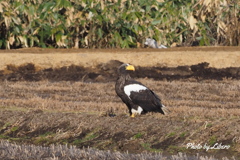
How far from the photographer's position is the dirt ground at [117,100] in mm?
11594

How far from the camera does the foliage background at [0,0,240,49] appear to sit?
1111 inches

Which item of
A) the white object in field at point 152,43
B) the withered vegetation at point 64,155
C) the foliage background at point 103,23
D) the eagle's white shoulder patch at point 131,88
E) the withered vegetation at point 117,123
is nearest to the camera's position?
the withered vegetation at point 64,155

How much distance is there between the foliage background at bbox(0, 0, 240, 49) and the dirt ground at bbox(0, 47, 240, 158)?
1304 millimetres

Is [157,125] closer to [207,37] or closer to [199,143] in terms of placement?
[199,143]

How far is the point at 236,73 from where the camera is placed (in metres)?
22.5

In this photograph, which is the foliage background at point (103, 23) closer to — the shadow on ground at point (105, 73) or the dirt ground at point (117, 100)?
the dirt ground at point (117, 100)

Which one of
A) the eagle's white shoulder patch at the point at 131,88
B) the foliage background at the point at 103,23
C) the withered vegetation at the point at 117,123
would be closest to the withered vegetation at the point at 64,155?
the withered vegetation at the point at 117,123

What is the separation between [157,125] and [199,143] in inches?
52.5

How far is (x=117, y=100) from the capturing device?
17406 mm

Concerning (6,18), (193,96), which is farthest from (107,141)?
(6,18)

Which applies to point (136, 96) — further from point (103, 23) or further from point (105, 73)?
point (103, 23)

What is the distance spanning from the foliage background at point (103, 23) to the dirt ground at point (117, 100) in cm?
130

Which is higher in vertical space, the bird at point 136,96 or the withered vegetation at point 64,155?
the withered vegetation at point 64,155

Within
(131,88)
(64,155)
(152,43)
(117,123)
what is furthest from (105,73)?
(64,155)
